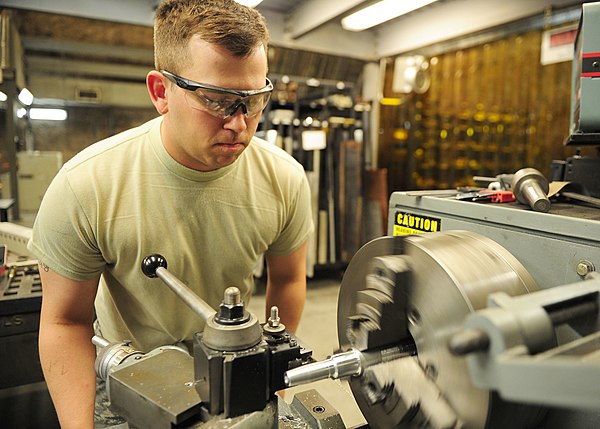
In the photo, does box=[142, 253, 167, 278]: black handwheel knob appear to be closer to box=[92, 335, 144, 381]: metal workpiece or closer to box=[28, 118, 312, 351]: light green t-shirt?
box=[92, 335, 144, 381]: metal workpiece

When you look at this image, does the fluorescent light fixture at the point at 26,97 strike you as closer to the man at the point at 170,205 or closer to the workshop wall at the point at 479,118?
the man at the point at 170,205

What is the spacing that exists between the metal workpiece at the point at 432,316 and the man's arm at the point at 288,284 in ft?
2.17

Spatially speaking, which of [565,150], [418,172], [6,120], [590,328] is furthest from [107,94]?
[590,328]

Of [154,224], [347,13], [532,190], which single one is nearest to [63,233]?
[154,224]

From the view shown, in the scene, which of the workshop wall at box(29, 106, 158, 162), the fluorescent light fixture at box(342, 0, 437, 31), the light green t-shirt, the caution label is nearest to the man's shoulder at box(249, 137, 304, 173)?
the light green t-shirt

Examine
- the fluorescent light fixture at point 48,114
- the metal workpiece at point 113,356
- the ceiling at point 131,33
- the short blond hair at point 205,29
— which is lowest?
the metal workpiece at point 113,356

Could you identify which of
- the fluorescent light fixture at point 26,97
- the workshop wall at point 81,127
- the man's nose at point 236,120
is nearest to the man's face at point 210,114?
the man's nose at point 236,120

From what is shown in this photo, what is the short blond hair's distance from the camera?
0.86m

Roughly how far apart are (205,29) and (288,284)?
742mm

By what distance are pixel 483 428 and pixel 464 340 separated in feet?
0.59

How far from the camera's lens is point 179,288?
666 millimetres

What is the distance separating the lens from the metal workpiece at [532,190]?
726 mm

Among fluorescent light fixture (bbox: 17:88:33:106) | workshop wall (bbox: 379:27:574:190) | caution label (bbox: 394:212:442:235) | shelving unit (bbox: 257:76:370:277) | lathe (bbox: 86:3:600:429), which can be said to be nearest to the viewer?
lathe (bbox: 86:3:600:429)

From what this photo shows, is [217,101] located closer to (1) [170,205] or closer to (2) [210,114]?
(2) [210,114]
